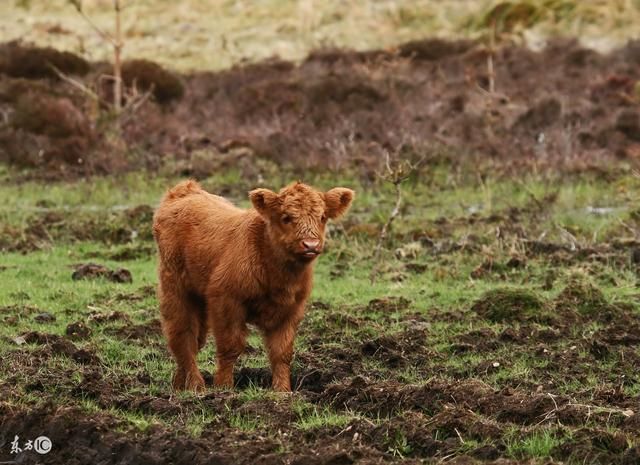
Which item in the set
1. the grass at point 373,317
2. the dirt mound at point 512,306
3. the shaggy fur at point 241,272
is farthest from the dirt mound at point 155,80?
the shaggy fur at point 241,272

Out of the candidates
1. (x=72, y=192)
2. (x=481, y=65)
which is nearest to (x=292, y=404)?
(x=72, y=192)

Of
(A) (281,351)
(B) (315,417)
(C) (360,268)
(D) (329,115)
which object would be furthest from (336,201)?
(D) (329,115)

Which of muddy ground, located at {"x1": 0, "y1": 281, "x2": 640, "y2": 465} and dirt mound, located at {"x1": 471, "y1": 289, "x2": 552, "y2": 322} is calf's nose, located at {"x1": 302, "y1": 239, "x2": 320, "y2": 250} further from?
dirt mound, located at {"x1": 471, "y1": 289, "x2": 552, "y2": 322}

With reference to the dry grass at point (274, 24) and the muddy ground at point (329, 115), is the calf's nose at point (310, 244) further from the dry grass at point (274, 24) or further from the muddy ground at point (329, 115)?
the dry grass at point (274, 24)

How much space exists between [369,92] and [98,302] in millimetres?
17400

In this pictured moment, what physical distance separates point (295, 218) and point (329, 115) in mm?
18297

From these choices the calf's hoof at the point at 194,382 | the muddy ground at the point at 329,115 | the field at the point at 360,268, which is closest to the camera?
the field at the point at 360,268

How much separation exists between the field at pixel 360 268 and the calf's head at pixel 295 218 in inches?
36.2

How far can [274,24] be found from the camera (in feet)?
160

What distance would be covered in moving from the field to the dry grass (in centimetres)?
1065

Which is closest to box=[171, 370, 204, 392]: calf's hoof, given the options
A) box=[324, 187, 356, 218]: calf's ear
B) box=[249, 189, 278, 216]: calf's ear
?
box=[249, 189, 278, 216]: calf's ear

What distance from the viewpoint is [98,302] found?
10672 millimetres

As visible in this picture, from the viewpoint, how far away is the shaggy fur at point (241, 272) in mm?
7152

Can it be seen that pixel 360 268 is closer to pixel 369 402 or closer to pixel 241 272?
pixel 241 272
